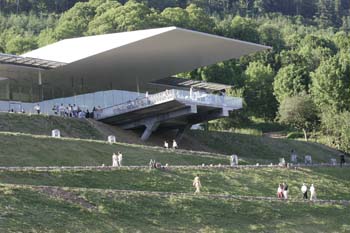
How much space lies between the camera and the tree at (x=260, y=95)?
90.5 meters

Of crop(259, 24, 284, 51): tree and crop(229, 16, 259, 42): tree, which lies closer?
crop(229, 16, 259, 42): tree

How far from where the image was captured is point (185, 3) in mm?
158875

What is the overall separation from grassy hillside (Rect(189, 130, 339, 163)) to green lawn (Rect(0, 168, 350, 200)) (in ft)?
48.7

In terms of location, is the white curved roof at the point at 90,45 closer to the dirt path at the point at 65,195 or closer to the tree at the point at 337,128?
the dirt path at the point at 65,195

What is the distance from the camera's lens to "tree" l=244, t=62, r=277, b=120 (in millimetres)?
90500

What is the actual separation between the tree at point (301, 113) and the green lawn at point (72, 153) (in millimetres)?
36088

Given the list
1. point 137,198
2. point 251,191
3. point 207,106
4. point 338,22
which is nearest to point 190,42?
point 207,106

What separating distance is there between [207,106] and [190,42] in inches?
193

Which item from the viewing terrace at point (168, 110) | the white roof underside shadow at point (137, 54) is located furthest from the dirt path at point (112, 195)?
the white roof underside shadow at point (137, 54)

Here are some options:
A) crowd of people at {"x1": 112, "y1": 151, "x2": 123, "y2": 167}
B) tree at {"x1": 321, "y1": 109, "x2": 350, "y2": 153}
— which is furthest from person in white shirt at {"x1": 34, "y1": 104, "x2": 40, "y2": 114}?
tree at {"x1": 321, "y1": 109, "x2": 350, "y2": 153}

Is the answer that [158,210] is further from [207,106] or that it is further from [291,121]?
[291,121]

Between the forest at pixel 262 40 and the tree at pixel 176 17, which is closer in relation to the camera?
the forest at pixel 262 40

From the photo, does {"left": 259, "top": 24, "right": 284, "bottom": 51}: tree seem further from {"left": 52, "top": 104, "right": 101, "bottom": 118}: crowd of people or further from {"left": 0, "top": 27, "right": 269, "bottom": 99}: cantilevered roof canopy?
{"left": 52, "top": 104, "right": 101, "bottom": 118}: crowd of people

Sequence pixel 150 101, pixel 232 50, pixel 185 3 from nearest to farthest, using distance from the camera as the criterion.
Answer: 1. pixel 150 101
2. pixel 232 50
3. pixel 185 3
